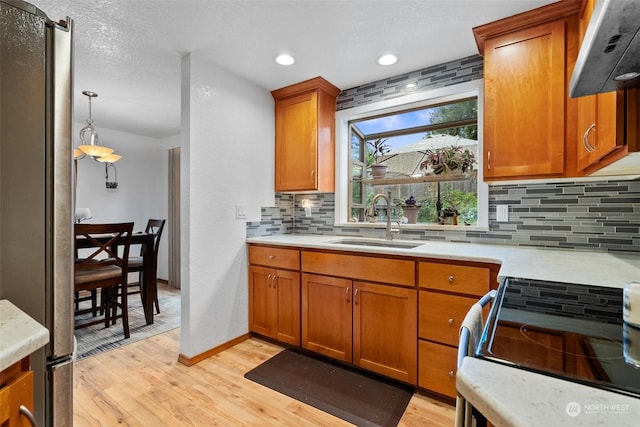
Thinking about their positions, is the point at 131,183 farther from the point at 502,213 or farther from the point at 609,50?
the point at 609,50

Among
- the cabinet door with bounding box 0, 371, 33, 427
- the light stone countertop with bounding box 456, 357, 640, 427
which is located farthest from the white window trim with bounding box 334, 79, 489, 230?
the cabinet door with bounding box 0, 371, 33, 427

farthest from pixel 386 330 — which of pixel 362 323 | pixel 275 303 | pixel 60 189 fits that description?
pixel 60 189

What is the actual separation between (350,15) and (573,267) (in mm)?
1762

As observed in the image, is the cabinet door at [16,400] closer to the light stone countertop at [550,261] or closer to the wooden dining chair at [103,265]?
the light stone countertop at [550,261]

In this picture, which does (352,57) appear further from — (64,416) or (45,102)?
(64,416)

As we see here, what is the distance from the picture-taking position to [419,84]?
242cm

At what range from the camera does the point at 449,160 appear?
8.00 feet

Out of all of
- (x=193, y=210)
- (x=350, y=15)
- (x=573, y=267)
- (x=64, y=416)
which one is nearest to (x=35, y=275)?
(x=64, y=416)

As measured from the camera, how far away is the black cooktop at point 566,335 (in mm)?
528

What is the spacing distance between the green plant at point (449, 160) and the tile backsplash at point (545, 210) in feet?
1.12

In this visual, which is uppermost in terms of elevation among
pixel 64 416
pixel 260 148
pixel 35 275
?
pixel 260 148

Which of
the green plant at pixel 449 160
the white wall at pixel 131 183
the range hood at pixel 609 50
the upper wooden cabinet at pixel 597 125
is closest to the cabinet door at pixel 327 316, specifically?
the green plant at pixel 449 160

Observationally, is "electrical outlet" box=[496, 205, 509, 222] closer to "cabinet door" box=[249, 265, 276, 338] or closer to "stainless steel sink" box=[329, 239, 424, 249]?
"stainless steel sink" box=[329, 239, 424, 249]

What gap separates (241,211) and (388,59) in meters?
1.68
